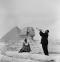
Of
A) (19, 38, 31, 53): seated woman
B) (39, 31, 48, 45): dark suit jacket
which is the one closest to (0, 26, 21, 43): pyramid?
(19, 38, 31, 53): seated woman

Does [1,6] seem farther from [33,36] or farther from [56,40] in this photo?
[56,40]

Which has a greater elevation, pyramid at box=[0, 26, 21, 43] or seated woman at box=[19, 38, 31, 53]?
pyramid at box=[0, 26, 21, 43]

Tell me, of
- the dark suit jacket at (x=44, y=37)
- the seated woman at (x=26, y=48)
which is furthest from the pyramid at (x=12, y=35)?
the dark suit jacket at (x=44, y=37)

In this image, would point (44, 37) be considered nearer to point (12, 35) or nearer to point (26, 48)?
point (26, 48)

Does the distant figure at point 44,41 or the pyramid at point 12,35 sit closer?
the distant figure at point 44,41

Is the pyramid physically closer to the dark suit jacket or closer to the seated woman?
the seated woman

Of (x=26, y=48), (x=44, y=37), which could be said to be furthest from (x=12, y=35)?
(x=44, y=37)

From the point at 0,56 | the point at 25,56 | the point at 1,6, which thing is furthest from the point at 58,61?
the point at 1,6

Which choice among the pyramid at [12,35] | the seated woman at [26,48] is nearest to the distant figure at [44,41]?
the seated woman at [26,48]

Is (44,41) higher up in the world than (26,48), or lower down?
higher up

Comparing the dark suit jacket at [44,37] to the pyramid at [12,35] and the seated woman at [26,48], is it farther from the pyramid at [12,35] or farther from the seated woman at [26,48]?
the pyramid at [12,35]

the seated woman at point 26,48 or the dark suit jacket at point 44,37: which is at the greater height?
the dark suit jacket at point 44,37

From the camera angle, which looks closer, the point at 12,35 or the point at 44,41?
the point at 44,41

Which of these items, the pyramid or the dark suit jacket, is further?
the pyramid
